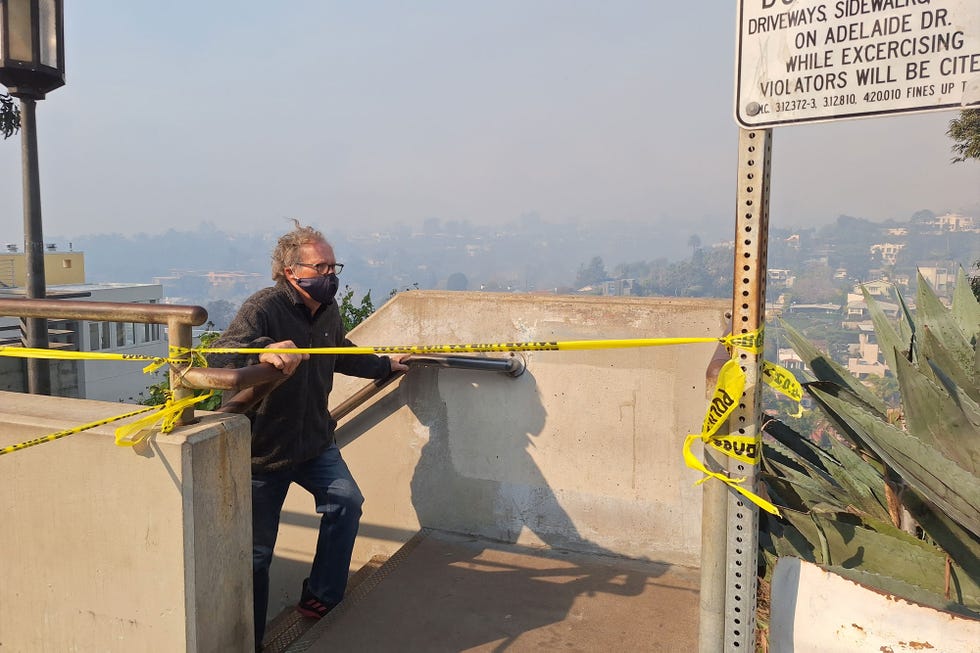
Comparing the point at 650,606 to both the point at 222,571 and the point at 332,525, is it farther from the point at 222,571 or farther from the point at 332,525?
the point at 222,571

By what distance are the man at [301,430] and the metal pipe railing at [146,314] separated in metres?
0.64

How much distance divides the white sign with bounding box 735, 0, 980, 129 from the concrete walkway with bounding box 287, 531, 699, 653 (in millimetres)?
2398

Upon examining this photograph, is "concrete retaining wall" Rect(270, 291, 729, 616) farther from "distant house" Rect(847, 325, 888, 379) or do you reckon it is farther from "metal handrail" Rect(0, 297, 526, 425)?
"metal handrail" Rect(0, 297, 526, 425)

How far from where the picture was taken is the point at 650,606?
369 centimetres

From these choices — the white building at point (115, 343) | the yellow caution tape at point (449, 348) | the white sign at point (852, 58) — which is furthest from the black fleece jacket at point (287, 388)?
the white building at point (115, 343)

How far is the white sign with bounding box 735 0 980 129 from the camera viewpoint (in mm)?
1675

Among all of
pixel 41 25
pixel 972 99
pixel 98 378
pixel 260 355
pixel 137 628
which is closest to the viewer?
pixel 972 99

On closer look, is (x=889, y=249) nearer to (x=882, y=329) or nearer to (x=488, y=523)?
(x=882, y=329)

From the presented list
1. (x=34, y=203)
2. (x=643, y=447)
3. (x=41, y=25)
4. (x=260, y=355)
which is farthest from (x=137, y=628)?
(x=41, y=25)

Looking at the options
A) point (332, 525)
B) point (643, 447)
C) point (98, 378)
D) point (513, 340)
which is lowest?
point (98, 378)

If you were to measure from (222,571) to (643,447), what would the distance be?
224cm

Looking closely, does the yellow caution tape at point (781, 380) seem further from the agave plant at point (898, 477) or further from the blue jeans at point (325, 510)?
the blue jeans at point (325, 510)

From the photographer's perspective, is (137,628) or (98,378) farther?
(98,378)

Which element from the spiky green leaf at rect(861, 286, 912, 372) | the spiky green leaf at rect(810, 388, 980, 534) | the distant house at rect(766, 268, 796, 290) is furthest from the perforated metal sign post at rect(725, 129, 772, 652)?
the spiky green leaf at rect(861, 286, 912, 372)
